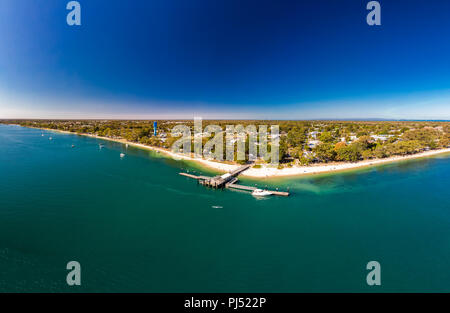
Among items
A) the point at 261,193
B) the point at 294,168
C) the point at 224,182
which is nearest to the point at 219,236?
the point at 261,193

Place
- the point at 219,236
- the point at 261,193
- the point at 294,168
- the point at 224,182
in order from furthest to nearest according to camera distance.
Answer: the point at 294,168 < the point at 224,182 < the point at 261,193 < the point at 219,236

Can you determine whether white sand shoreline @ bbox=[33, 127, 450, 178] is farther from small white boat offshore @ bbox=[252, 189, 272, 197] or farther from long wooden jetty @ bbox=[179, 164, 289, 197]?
small white boat offshore @ bbox=[252, 189, 272, 197]

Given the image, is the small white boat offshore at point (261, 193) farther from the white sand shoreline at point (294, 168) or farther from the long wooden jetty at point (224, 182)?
the white sand shoreline at point (294, 168)

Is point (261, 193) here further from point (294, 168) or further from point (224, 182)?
point (294, 168)

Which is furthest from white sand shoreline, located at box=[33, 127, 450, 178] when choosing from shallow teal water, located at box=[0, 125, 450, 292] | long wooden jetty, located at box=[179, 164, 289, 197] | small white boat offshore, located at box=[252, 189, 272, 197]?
small white boat offshore, located at box=[252, 189, 272, 197]

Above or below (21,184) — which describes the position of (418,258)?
below

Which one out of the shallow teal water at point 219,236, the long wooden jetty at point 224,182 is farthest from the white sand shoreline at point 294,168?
the long wooden jetty at point 224,182
